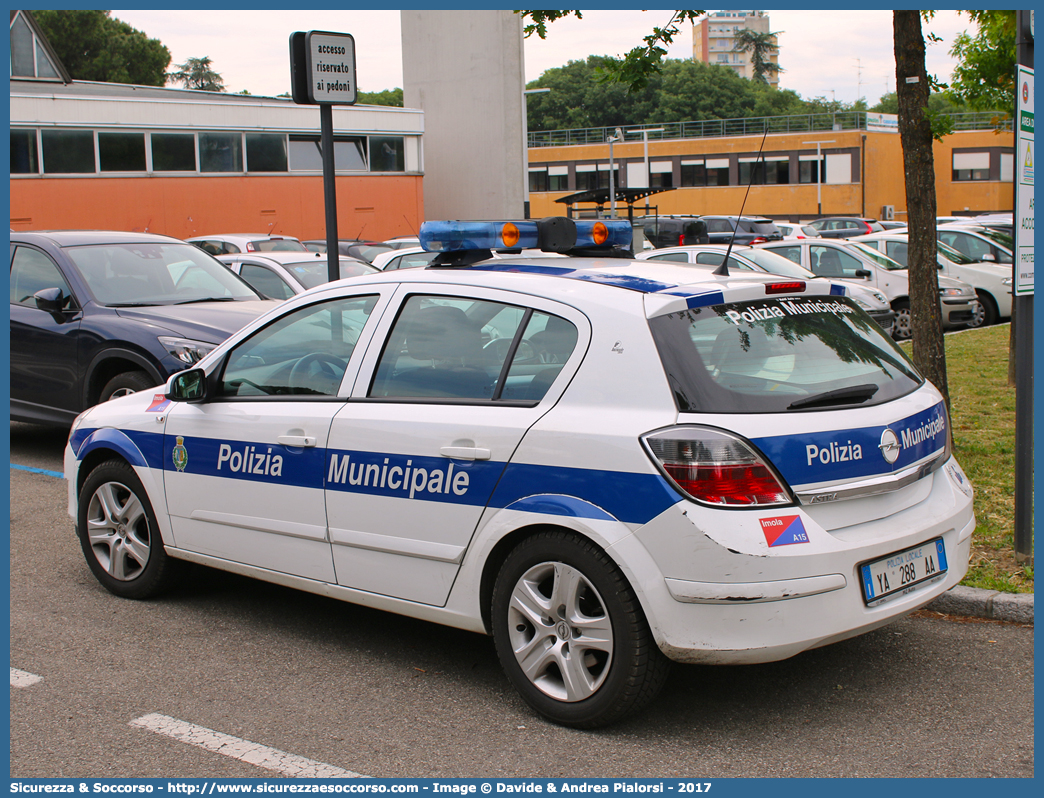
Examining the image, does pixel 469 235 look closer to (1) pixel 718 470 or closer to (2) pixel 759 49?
(1) pixel 718 470

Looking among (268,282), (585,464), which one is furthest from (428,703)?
(268,282)

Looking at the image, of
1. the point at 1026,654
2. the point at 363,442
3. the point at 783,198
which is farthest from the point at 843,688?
the point at 783,198

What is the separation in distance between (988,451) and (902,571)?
13.6ft

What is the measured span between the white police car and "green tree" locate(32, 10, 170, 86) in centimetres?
7326

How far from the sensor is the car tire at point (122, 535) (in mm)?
5219

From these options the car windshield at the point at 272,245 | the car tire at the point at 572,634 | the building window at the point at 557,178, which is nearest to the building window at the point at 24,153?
the car windshield at the point at 272,245

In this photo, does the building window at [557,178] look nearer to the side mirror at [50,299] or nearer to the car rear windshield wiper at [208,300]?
the car rear windshield wiper at [208,300]

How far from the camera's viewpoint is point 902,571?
Result: 12.2 ft

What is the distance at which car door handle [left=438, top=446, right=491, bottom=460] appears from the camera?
12.7ft

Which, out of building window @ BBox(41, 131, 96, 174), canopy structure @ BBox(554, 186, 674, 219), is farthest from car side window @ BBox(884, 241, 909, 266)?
building window @ BBox(41, 131, 96, 174)

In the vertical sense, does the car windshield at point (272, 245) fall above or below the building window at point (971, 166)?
below

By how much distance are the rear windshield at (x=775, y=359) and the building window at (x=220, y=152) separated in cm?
3214

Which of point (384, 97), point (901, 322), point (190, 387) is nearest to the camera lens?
point (190, 387)

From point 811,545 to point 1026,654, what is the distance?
1666mm
